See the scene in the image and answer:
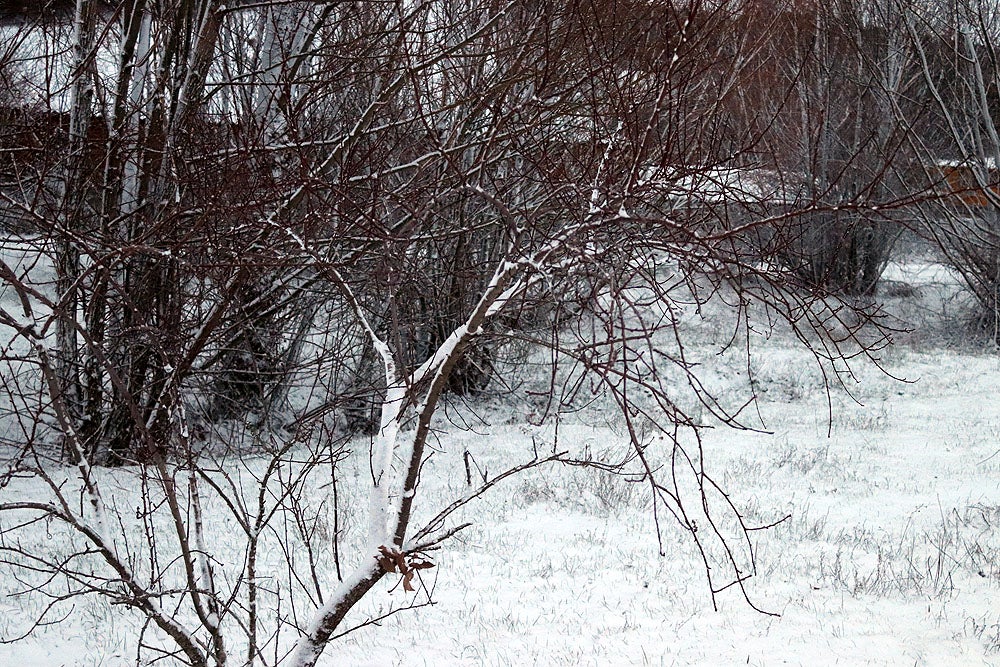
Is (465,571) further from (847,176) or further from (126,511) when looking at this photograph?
(847,176)

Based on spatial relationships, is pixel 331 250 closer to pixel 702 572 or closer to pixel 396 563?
pixel 702 572

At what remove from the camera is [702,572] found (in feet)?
15.9

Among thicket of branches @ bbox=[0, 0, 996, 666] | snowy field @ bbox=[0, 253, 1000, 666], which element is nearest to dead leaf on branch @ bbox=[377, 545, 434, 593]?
thicket of branches @ bbox=[0, 0, 996, 666]

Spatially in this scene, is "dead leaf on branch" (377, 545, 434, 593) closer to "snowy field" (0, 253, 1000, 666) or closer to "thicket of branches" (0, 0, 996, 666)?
"thicket of branches" (0, 0, 996, 666)

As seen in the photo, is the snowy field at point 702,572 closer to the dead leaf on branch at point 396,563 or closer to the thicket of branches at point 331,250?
the thicket of branches at point 331,250

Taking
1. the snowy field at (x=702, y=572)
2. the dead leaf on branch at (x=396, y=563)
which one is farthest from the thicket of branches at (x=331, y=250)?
the snowy field at (x=702, y=572)

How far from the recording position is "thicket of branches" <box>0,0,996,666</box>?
2293 millimetres

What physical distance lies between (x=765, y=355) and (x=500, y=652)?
9286mm

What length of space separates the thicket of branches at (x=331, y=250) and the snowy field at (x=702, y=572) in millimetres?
281

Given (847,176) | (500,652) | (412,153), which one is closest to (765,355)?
(847,176)

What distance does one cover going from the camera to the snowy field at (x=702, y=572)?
3.91 meters

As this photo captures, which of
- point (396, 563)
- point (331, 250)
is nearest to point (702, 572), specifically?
point (331, 250)

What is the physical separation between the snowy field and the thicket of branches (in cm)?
28

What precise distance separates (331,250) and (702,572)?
287 centimetres
